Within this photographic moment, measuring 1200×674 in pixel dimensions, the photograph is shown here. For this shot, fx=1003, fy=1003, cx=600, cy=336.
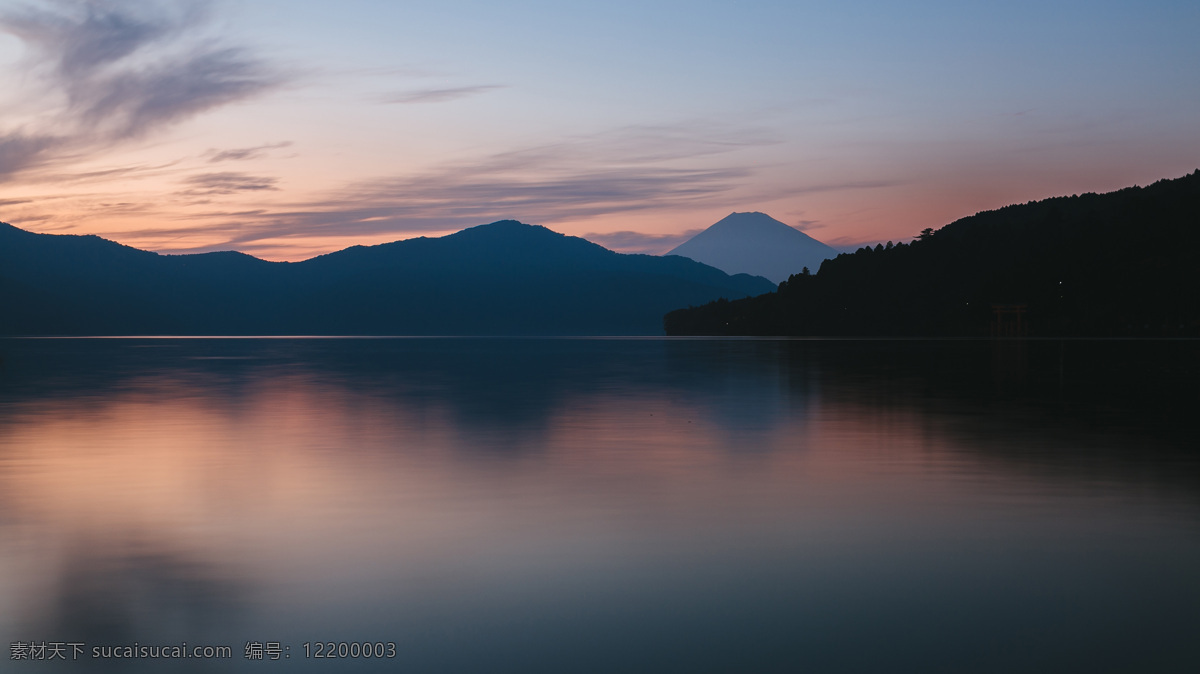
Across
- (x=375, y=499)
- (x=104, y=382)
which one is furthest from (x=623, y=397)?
(x=104, y=382)

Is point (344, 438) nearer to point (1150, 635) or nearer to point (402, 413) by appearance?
point (402, 413)

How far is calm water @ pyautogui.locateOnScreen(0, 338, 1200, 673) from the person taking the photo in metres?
9.32

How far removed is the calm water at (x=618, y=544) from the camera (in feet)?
30.6

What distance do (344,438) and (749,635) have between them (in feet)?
65.8

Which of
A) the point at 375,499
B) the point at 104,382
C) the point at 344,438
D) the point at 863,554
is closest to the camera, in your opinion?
the point at 863,554

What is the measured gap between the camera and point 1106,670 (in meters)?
8.48

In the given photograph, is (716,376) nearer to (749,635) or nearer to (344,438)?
(344,438)

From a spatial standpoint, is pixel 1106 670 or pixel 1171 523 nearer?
pixel 1106 670

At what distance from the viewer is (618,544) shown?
1356cm

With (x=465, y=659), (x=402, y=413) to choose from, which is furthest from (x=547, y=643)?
(x=402, y=413)

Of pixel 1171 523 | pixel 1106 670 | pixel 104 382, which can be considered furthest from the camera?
pixel 104 382

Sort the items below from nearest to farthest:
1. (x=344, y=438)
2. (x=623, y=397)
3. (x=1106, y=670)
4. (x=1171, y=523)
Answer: (x=1106, y=670)
(x=1171, y=523)
(x=344, y=438)
(x=623, y=397)

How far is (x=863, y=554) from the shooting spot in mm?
12844

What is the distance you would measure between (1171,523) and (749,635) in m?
8.71
